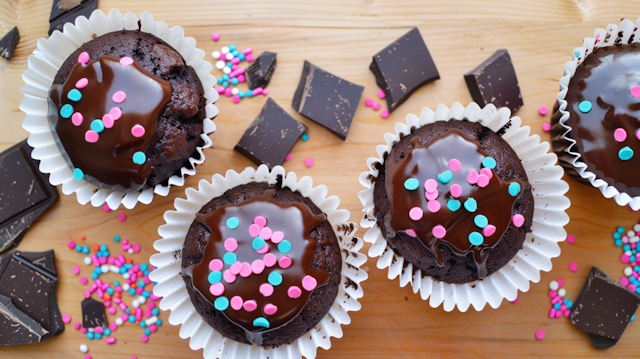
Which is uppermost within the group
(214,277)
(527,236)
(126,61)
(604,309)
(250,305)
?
(126,61)

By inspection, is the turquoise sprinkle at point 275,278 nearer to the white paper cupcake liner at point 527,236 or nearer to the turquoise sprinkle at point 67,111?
the white paper cupcake liner at point 527,236

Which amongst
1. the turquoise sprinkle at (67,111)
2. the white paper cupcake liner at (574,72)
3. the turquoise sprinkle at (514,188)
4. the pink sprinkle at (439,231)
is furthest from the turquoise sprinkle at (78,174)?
the white paper cupcake liner at (574,72)

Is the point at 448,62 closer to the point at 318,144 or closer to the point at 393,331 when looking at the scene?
the point at 318,144

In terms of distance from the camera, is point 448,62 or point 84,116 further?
point 448,62

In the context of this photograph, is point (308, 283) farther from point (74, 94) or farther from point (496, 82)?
point (496, 82)

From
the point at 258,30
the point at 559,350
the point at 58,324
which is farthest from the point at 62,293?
the point at 559,350

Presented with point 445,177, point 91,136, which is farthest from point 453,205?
point 91,136

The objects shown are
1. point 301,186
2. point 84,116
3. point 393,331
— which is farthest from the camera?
point 393,331
